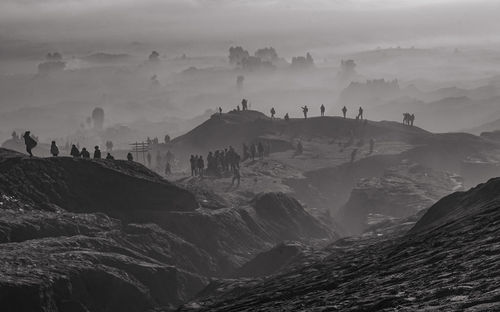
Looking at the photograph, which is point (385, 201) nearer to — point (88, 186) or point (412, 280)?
point (88, 186)

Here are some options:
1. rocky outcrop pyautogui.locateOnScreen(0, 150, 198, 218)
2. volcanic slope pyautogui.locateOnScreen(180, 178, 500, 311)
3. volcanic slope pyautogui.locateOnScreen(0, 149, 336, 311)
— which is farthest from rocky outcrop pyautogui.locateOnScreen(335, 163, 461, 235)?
volcanic slope pyautogui.locateOnScreen(180, 178, 500, 311)

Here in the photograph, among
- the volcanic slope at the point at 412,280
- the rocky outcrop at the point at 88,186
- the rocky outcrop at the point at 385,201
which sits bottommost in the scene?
the rocky outcrop at the point at 385,201

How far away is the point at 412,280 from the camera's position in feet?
132

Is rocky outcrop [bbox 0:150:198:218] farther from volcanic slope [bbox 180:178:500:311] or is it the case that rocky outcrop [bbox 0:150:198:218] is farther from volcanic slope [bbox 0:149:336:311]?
volcanic slope [bbox 180:178:500:311]

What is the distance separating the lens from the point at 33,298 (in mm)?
71125

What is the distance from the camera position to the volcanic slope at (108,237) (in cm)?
7744

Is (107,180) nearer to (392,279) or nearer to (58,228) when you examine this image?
(58,228)

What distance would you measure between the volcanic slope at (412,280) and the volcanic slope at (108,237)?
19737 mm

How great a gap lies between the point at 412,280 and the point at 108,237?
65.7m

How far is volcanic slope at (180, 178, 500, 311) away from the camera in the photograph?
3322 cm

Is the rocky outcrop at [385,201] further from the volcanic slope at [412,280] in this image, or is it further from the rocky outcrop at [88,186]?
the volcanic slope at [412,280]

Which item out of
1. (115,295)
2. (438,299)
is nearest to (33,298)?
(115,295)

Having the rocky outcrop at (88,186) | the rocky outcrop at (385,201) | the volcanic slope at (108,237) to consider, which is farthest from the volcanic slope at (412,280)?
the rocky outcrop at (385,201)

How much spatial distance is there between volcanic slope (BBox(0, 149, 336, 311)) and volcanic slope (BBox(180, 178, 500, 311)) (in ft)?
64.8
